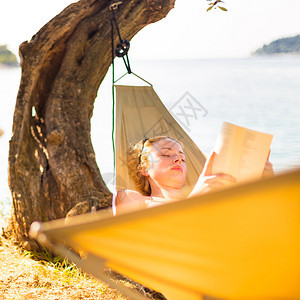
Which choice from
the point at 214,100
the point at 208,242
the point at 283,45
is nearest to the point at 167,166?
the point at 208,242

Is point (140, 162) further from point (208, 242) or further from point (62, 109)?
point (208, 242)

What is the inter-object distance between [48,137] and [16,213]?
20.2 inches

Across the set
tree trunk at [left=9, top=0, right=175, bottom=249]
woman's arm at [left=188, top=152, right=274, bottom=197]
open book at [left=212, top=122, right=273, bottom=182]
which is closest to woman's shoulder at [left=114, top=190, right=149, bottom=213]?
tree trunk at [left=9, top=0, right=175, bottom=249]

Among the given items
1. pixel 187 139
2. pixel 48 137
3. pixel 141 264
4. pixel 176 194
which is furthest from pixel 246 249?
pixel 48 137

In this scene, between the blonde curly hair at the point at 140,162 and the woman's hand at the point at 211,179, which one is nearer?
the woman's hand at the point at 211,179

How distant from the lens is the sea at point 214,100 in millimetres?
9102

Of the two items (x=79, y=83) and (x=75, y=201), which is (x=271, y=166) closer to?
(x=75, y=201)

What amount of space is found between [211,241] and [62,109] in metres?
1.75

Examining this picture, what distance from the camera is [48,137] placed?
2547 millimetres

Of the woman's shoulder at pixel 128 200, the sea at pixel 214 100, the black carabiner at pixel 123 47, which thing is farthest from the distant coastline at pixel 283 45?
the woman's shoulder at pixel 128 200

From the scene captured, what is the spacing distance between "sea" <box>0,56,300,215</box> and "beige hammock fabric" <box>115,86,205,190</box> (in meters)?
3.54

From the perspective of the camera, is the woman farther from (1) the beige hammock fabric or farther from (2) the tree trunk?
(2) the tree trunk

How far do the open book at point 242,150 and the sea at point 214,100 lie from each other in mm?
4865

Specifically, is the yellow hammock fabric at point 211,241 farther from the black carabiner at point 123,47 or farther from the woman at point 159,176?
the black carabiner at point 123,47
